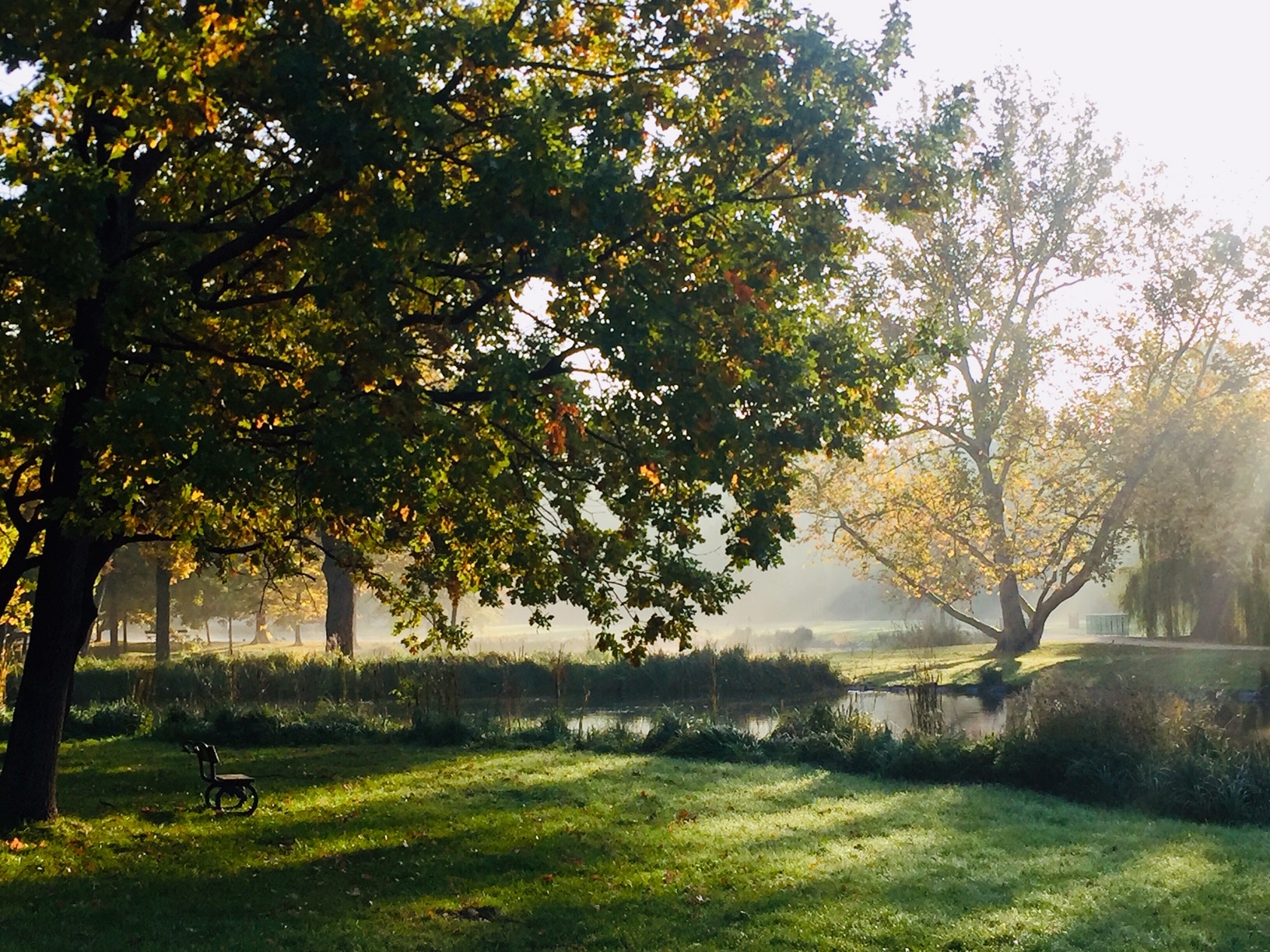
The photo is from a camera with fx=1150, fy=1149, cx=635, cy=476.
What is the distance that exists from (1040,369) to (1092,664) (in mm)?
9158

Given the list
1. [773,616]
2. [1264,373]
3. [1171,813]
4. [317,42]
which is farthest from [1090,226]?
Result: [773,616]

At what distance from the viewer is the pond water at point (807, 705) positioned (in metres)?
21.7

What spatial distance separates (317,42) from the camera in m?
8.48

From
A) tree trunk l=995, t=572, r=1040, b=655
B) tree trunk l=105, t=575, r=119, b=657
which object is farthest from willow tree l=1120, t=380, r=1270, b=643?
tree trunk l=105, t=575, r=119, b=657

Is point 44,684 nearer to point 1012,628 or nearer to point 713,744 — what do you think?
A: point 713,744

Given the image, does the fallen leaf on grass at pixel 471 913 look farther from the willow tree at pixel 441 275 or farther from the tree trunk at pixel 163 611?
the tree trunk at pixel 163 611

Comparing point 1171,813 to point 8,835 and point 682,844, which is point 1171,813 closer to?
point 682,844

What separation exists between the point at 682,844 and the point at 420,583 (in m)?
4.45

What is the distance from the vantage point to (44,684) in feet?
36.6

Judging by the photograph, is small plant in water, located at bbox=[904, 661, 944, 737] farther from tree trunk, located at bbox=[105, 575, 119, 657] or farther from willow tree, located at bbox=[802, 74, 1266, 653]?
tree trunk, located at bbox=[105, 575, 119, 657]

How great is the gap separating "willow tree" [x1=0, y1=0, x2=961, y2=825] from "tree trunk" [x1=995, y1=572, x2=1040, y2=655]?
28.0 m

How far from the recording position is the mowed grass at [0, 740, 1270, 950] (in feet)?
26.1

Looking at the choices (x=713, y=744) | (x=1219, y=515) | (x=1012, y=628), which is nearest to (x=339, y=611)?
(x=713, y=744)

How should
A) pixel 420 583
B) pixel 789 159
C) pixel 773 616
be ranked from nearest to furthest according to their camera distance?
pixel 789 159 → pixel 420 583 → pixel 773 616
